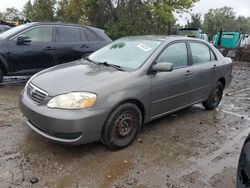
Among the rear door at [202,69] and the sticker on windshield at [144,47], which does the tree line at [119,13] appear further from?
the sticker on windshield at [144,47]

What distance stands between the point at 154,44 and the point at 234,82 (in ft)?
19.3

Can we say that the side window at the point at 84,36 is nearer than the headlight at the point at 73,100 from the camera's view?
No

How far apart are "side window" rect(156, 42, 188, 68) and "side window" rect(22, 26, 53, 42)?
3.59 metres

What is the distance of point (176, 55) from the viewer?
456 centimetres

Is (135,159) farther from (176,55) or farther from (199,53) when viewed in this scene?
(199,53)

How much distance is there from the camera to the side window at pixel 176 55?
4.28 m

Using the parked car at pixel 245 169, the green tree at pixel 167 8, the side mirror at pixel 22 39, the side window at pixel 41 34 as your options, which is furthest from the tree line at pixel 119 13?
the parked car at pixel 245 169

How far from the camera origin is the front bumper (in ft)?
10.4

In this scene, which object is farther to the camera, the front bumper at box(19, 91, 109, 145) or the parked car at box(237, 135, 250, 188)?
the front bumper at box(19, 91, 109, 145)

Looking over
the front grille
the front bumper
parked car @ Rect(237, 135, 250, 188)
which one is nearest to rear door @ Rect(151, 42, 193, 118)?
the front bumper

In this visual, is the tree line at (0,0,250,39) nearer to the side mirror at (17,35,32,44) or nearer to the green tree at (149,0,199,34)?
the green tree at (149,0,199,34)

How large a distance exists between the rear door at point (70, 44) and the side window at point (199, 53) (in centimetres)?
324

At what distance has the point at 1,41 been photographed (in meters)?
6.16

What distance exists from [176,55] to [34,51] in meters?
3.64
